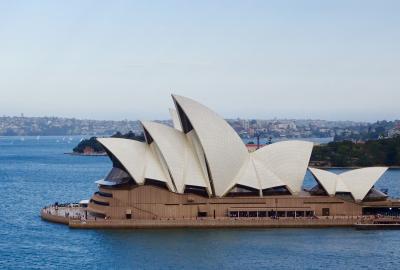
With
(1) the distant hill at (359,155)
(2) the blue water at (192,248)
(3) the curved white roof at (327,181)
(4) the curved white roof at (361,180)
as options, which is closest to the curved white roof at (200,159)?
(3) the curved white roof at (327,181)

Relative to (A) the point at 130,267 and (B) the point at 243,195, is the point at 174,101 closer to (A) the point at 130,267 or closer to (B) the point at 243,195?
(B) the point at 243,195

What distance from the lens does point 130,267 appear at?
3544 centimetres

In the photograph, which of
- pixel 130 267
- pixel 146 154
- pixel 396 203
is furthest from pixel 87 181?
pixel 130 267

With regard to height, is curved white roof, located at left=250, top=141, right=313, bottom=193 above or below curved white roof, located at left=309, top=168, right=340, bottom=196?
above

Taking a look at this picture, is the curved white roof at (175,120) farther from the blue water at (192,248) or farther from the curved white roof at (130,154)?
the blue water at (192,248)

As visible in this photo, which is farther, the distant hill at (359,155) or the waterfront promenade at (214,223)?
the distant hill at (359,155)

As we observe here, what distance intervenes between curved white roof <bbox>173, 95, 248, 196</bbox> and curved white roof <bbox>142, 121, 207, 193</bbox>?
1.05 meters

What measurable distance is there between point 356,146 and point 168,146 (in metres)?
66.0

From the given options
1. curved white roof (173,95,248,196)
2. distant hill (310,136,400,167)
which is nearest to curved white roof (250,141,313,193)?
curved white roof (173,95,248,196)

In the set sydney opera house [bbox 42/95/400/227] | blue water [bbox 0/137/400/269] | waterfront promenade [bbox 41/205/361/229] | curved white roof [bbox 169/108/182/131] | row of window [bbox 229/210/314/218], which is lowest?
blue water [bbox 0/137/400/269]

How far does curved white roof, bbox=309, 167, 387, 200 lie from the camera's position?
4800 centimetres

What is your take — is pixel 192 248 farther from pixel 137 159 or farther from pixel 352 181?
pixel 352 181

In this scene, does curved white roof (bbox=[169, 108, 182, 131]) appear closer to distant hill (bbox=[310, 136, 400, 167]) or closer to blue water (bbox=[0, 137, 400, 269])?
blue water (bbox=[0, 137, 400, 269])

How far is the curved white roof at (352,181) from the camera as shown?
48.0 meters
